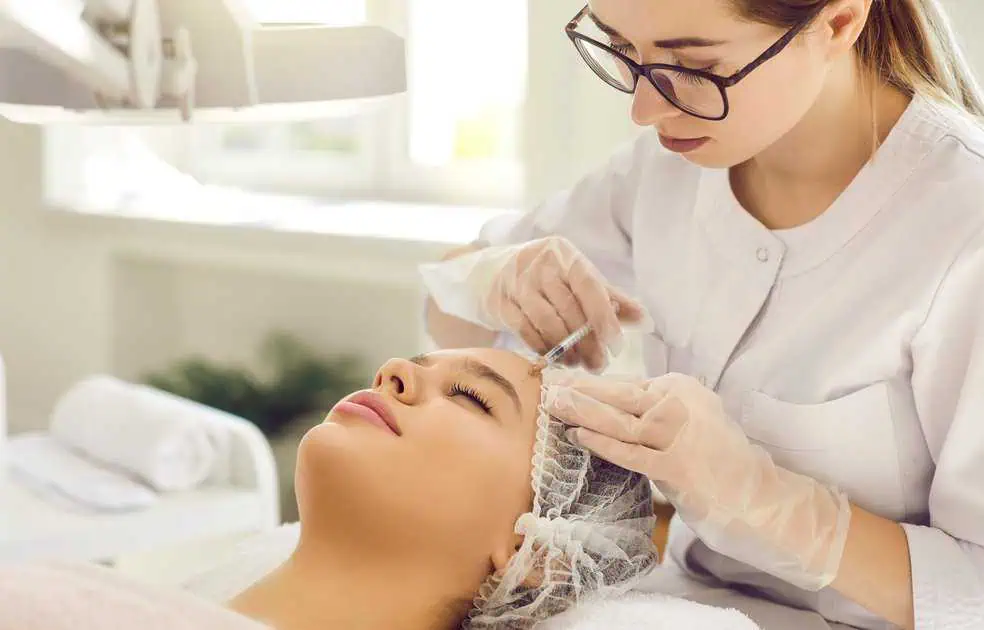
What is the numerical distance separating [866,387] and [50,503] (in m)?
1.35

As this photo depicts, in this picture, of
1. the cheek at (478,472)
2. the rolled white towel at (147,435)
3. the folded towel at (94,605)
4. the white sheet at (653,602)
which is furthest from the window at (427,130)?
the folded towel at (94,605)

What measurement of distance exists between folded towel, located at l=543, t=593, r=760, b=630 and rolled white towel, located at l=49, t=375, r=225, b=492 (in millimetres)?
958

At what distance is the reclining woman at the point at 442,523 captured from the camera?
1178 mm

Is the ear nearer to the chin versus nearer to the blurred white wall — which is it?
the chin

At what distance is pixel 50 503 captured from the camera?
6.27 ft

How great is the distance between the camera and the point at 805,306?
1306mm

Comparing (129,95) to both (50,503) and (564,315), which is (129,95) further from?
(50,503)

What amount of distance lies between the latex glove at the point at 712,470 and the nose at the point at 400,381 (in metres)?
0.16

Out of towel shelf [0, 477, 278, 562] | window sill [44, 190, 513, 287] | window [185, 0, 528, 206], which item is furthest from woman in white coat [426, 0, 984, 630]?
window [185, 0, 528, 206]

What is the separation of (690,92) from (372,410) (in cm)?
47

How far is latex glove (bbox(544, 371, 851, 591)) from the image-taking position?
1.16 meters

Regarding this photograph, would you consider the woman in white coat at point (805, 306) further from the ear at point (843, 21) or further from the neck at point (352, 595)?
the neck at point (352, 595)

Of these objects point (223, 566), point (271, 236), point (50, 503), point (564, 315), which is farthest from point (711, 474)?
point (271, 236)

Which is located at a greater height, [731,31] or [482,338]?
[731,31]
